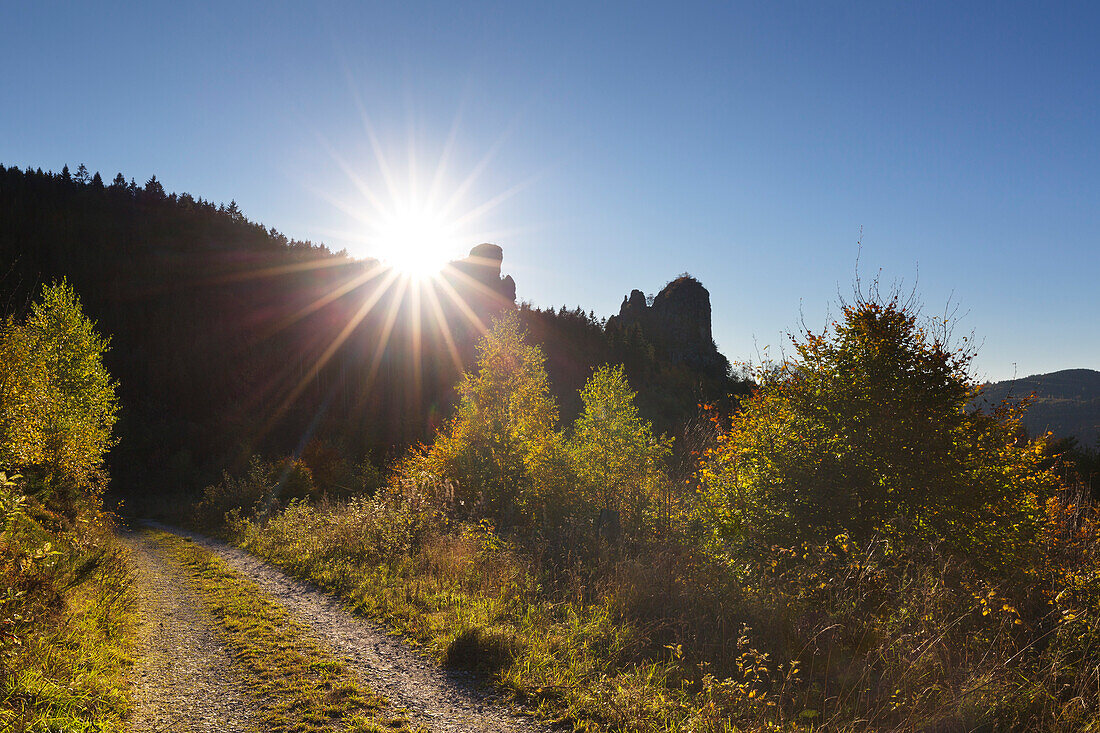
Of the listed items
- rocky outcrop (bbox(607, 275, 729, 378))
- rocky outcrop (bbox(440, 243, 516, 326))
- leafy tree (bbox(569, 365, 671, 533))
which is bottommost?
leafy tree (bbox(569, 365, 671, 533))

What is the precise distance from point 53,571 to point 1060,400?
396 feet

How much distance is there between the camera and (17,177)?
109 meters

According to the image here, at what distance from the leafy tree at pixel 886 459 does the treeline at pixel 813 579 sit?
33 mm

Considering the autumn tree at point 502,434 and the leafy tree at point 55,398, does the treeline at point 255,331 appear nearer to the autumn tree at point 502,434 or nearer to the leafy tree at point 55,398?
the leafy tree at point 55,398

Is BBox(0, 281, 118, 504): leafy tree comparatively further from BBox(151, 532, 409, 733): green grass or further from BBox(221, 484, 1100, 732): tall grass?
BBox(221, 484, 1100, 732): tall grass

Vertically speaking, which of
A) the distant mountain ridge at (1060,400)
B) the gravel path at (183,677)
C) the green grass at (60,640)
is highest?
the distant mountain ridge at (1060,400)

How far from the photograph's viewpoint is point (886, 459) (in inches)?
312

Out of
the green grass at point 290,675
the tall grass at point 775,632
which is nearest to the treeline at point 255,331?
the green grass at point 290,675

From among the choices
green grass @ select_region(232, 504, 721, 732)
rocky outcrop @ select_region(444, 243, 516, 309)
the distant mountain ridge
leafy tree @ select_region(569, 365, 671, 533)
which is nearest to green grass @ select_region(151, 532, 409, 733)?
green grass @ select_region(232, 504, 721, 732)

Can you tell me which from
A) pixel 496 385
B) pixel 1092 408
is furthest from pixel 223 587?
pixel 1092 408

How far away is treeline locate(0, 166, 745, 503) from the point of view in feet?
270

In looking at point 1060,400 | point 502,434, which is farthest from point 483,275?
point 1060,400

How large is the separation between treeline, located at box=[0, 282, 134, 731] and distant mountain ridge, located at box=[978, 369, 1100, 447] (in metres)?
13.1

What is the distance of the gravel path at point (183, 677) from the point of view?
16.9 ft
